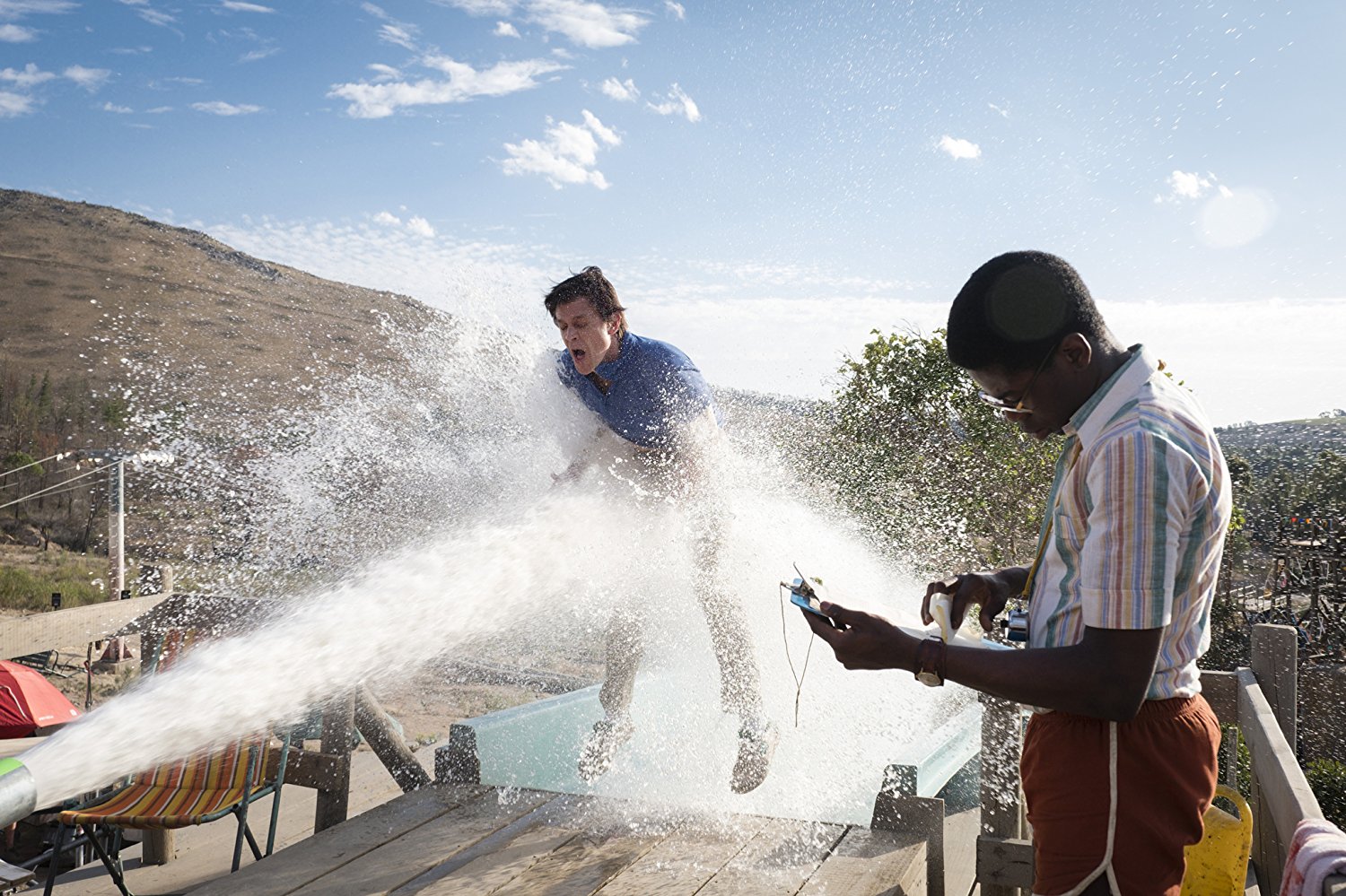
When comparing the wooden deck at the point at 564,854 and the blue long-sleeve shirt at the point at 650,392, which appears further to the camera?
the blue long-sleeve shirt at the point at 650,392

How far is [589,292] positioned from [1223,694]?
2.90 metres

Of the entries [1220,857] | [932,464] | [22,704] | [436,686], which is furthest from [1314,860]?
[436,686]

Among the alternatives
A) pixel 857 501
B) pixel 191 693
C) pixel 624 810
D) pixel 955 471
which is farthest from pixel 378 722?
pixel 955 471

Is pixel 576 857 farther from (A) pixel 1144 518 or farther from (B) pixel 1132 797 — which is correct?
(A) pixel 1144 518

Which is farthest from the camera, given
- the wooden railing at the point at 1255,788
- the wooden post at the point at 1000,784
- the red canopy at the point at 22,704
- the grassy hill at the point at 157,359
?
the grassy hill at the point at 157,359

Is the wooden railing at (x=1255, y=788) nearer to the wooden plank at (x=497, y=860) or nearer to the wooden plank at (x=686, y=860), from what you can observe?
the wooden plank at (x=686, y=860)

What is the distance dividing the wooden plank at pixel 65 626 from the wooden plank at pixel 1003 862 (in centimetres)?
495

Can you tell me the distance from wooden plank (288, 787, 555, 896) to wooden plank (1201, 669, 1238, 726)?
2525mm

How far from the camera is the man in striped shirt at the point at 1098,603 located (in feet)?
4.73

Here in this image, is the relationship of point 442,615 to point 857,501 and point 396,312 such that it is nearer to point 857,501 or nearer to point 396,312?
point 857,501

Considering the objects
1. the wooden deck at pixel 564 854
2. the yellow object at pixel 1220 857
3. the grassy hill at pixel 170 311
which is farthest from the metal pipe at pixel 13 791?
the grassy hill at pixel 170 311

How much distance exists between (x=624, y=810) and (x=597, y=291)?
6.43 feet

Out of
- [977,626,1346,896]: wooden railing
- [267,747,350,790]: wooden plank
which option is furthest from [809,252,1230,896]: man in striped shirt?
[267,747,350,790]: wooden plank

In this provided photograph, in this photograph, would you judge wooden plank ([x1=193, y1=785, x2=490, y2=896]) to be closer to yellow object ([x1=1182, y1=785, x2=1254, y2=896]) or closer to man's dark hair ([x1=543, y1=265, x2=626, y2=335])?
man's dark hair ([x1=543, y1=265, x2=626, y2=335])
